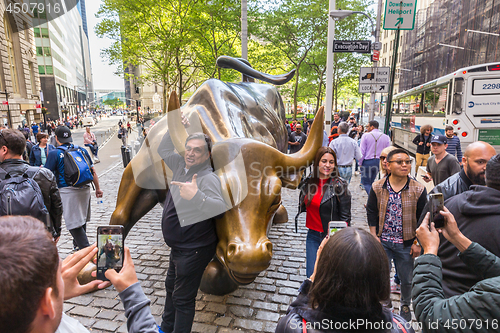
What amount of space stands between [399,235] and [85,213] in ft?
15.2

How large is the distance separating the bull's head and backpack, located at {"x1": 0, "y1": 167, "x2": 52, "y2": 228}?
1.71m

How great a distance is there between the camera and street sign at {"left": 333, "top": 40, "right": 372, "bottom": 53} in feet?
32.5

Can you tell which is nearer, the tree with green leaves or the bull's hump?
the bull's hump

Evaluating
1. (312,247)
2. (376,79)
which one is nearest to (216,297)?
(312,247)

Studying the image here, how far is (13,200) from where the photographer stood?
125 inches

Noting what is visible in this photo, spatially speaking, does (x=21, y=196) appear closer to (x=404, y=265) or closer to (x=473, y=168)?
(x=404, y=265)

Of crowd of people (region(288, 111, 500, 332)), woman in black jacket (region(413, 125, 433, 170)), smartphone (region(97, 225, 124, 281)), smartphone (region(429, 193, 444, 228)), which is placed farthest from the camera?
woman in black jacket (region(413, 125, 433, 170))

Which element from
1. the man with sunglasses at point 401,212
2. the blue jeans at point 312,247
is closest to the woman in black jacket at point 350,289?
the man with sunglasses at point 401,212

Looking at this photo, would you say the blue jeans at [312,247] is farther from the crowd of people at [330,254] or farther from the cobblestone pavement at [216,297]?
the cobblestone pavement at [216,297]

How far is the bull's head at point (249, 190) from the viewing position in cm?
260

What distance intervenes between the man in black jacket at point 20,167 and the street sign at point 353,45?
9.15m

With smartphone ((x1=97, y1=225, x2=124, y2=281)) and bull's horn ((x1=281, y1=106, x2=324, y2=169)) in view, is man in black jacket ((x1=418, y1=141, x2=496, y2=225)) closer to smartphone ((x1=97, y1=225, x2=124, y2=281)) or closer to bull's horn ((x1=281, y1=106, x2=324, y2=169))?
bull's horn ((x1=281, y1=106, x2=324, y2=169))

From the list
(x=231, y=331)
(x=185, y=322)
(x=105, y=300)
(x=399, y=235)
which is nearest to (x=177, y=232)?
(x=185, y=322)

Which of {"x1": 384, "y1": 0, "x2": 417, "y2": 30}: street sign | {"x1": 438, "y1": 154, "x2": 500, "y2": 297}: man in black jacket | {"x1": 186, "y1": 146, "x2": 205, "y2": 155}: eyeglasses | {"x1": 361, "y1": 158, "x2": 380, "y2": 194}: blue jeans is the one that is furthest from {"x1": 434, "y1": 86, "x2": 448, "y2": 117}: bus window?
{"x1": 186, "y1": 146, "x2": 205, "y2": 155}: eyeglasses
